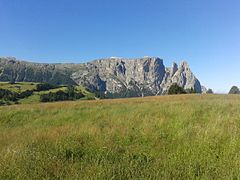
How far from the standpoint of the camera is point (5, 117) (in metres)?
20.7

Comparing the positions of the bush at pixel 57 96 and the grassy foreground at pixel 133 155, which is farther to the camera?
the bush at pixel 57 96

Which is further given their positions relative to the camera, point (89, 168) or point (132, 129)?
point (132, 129)

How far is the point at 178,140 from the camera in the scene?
8219 millimetres

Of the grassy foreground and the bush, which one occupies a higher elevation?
the grassy foreground

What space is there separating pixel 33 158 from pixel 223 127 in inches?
240

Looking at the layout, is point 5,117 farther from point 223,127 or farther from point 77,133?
point 223,127

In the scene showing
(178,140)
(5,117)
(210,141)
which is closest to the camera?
(210,141)

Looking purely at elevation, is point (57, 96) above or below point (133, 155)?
below

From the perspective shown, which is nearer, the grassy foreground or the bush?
the grassy foreground

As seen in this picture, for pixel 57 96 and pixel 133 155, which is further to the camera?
pixel 57 96

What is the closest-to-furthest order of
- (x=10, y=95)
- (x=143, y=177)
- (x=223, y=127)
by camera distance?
(x=143, y=177) < (x=223, y=127) < (x=10, y=95)

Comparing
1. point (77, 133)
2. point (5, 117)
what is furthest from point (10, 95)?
point (77, 133)

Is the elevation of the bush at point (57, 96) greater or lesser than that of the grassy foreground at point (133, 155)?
lesser

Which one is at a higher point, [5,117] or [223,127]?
[223,127]
